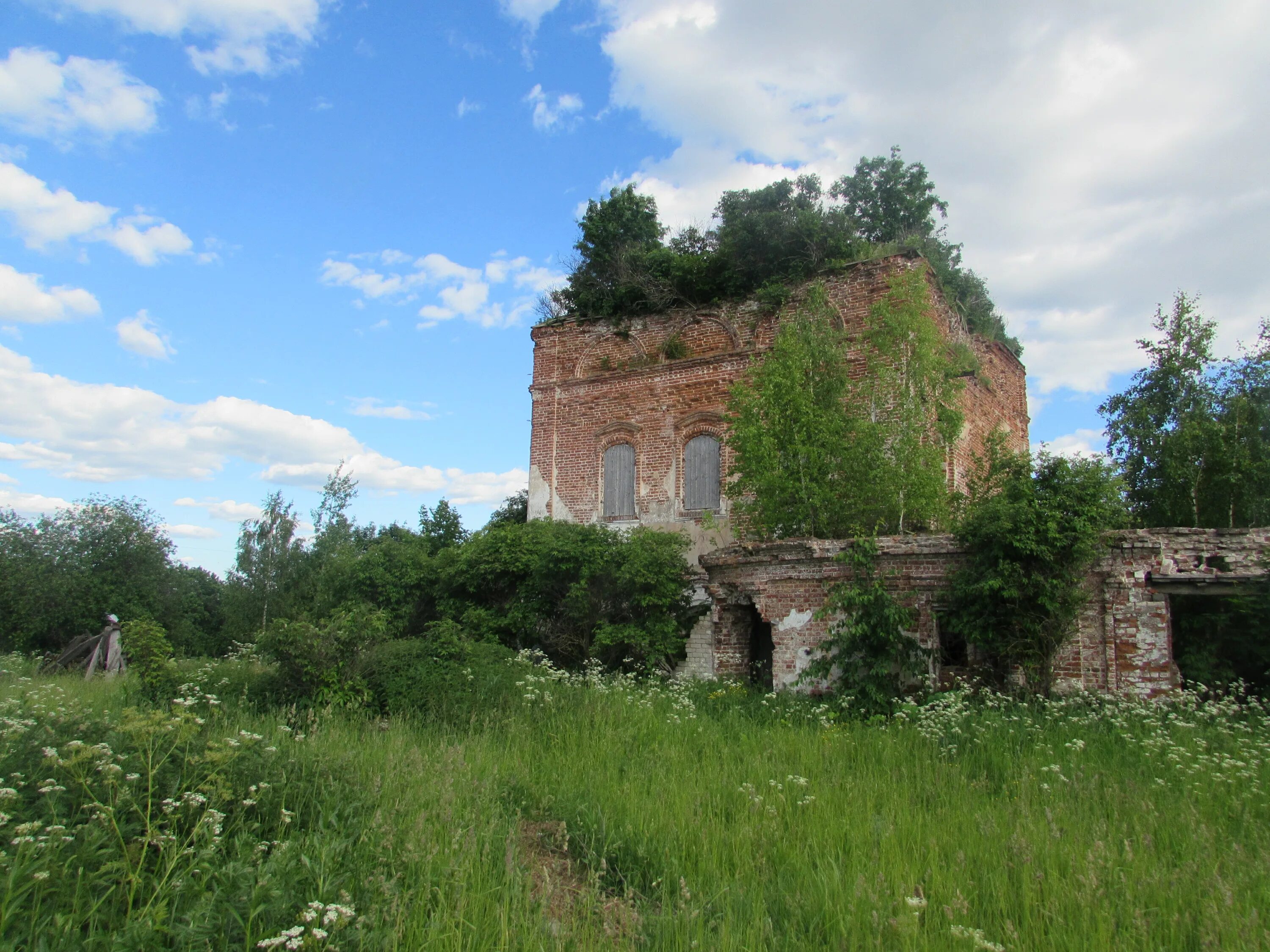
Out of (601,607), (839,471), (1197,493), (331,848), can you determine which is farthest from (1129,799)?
(1197,493)

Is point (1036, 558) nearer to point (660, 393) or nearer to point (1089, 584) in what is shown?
point (1089, 584)

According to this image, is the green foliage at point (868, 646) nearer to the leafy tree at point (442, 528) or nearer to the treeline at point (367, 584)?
the treeline at point (367, 584)

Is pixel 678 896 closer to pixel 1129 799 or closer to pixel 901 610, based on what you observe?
pixel 1129 799

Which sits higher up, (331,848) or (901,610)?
(901,610)

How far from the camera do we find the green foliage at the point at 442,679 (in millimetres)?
9203

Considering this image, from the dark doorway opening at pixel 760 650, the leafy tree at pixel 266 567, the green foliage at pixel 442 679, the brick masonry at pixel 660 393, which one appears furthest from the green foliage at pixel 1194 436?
the leafy tree at pixel 266 567

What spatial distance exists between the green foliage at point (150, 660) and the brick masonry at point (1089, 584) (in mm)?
7703

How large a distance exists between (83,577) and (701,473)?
1690 centimetres

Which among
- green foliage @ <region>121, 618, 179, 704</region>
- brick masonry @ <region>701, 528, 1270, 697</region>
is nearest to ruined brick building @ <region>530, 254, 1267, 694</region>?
brick masonry @ <region>701, 528, 1270, 697</region>

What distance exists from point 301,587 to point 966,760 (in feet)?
70.3

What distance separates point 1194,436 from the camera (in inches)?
636

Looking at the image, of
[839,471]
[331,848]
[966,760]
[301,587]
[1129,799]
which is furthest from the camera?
[301,587]

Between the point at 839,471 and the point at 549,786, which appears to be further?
the point at 839,471

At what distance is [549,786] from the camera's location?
611 cm
